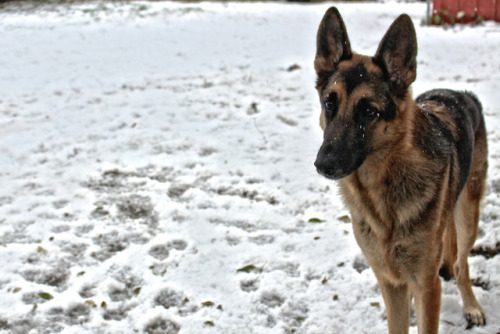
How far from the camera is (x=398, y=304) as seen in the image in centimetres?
307

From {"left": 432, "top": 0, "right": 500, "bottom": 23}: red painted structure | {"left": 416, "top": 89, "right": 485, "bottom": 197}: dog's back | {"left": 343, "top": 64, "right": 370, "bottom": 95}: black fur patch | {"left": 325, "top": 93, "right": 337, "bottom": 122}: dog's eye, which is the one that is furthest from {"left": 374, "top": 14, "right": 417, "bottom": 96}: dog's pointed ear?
{"left": 432, "top": 0, "right": 500, "bottom": 23}: red painted structure

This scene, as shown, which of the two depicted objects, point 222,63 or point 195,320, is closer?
point 195,320

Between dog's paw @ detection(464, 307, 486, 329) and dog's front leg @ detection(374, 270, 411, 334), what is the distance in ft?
1.86

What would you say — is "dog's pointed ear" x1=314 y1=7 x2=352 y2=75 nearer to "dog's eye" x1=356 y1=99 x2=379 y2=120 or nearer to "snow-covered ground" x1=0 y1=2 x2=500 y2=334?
"dog's eye" x1=356 y1=99 x2=379 y2=120

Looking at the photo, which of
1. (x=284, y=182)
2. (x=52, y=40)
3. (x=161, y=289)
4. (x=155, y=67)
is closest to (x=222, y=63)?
(x=155, y=67)

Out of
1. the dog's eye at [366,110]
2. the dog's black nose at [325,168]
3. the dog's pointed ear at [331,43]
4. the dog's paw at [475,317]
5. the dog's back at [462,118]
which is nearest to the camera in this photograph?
the dog's black nose at [325,168]

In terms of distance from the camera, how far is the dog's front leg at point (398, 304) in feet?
10.0

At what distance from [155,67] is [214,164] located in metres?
4.15

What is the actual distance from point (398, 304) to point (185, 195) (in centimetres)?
262

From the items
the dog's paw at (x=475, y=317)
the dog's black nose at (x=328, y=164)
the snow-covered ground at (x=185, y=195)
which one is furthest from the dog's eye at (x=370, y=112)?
the dog's paw at (x=475, y=317)

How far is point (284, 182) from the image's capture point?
525cm

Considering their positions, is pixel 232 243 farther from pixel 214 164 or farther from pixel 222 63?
pixel 222 63

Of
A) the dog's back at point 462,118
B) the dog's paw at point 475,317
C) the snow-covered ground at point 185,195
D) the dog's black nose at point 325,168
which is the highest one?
the dog's black nose at point 325,168

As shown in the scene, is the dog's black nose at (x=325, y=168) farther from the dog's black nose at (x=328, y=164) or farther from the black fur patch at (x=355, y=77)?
the black fur patch at (x=355, y=77)
